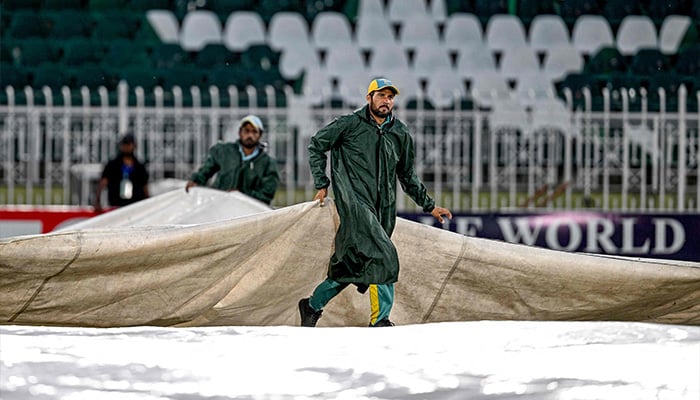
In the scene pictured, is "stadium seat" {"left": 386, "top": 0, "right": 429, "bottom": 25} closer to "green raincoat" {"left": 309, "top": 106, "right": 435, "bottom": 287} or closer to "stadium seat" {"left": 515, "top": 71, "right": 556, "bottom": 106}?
"stadium seat" {"left": 515, "top": 71, "right": 556, "bottom": 106}

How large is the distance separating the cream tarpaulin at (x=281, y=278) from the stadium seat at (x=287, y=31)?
9540mm

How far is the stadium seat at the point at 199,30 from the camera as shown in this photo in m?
14.5

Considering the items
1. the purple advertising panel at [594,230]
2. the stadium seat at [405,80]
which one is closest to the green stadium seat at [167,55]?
the stadium seat at [405,80]

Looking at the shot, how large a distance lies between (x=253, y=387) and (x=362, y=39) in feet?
37.7

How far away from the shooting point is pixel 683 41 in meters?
14.0

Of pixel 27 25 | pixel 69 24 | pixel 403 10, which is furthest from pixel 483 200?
pixel 27 25

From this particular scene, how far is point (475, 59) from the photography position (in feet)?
46.0

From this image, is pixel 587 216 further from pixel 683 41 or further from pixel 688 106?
pixel 683 41

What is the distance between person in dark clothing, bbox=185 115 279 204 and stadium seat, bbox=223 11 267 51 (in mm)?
7158

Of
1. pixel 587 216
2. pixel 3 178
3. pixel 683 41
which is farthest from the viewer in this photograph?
pixel 683 41

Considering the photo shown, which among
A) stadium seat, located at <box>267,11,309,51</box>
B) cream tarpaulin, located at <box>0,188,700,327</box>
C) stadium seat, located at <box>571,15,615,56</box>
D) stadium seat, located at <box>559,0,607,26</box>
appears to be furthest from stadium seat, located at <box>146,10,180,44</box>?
cream tarpaulin, located at <box>0,188,700,327</box>

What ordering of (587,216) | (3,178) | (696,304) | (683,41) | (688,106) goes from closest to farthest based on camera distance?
(696,304) → (587,216) → (688,106) → (3,178) → (683,41)

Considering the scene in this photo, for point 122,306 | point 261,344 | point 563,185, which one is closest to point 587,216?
point 563,185

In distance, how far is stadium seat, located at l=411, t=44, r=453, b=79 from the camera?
14052 mm
